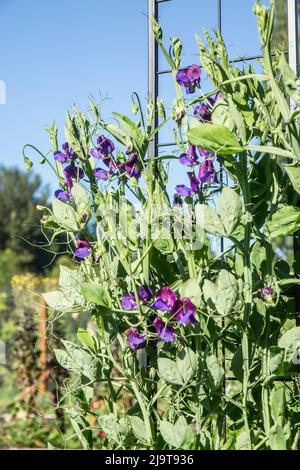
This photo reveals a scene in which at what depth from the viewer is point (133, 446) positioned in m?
2.03

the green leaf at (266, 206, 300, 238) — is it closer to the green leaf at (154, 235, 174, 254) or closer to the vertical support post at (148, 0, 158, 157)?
the green leaf at (154, 235, 174, 254)

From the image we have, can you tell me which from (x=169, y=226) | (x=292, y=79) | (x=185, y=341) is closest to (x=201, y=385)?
(x=185, y=341)

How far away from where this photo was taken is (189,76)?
2.02 meters

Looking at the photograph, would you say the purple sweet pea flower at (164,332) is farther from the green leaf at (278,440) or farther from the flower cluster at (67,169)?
the flower cluster at (67,169)

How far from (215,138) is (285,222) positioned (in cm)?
29

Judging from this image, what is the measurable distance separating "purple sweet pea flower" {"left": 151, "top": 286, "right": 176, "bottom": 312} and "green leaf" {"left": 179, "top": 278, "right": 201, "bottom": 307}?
0.03 m

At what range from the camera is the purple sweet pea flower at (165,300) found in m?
1.77

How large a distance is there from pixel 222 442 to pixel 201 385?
7.9 inches

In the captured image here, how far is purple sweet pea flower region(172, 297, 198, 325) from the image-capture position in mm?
1754

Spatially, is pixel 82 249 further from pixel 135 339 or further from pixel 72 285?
pixel 135 339

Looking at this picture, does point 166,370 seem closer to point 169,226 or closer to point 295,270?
point 169,226

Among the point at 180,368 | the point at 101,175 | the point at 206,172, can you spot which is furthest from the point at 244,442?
the point at 101,175

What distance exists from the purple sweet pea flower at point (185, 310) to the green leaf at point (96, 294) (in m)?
0.20

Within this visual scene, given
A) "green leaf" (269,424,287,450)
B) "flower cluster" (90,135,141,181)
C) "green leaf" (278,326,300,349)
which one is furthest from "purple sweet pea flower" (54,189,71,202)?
"green leaf" (269,424,287,450)
